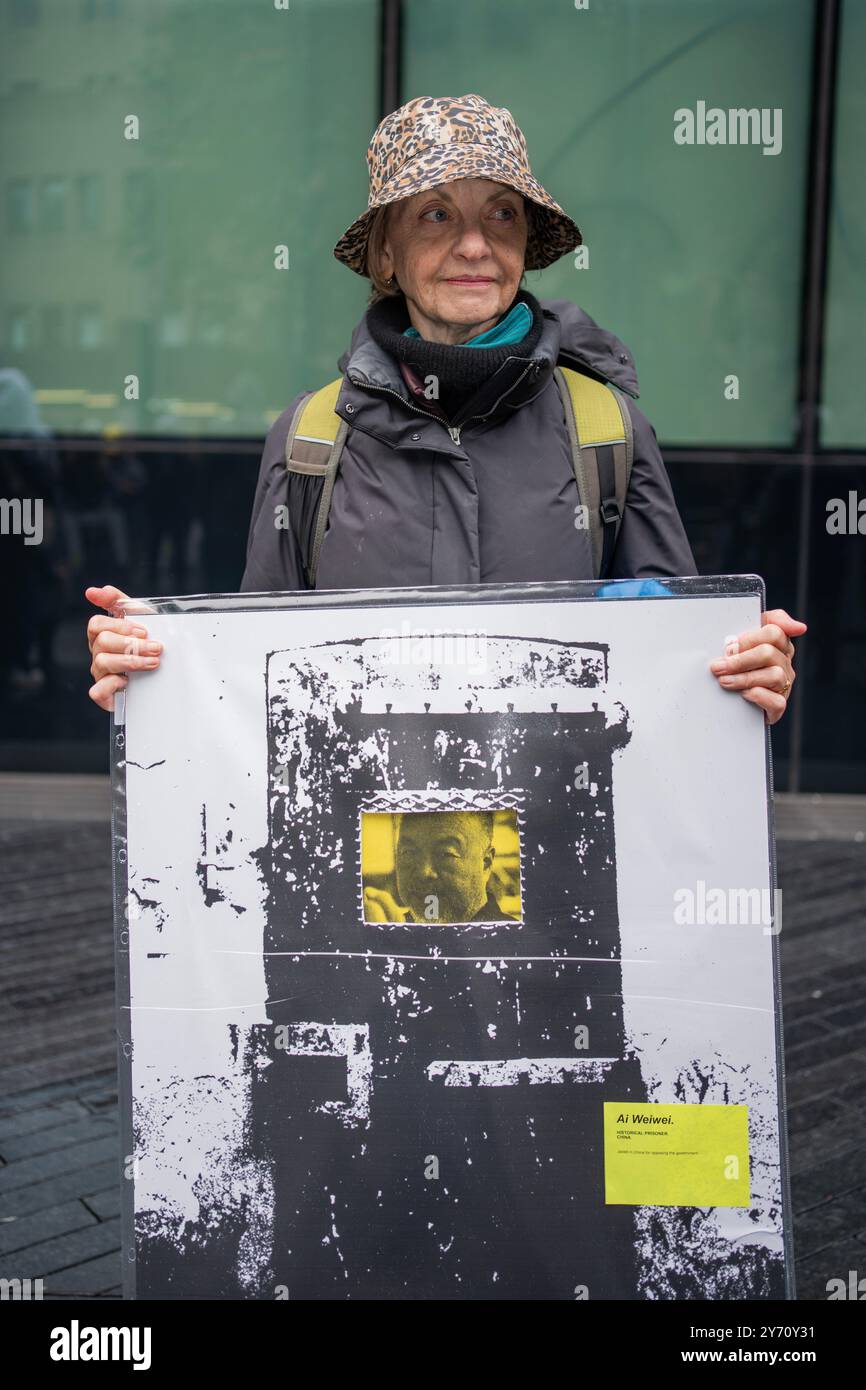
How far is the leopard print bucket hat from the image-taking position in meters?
2.34

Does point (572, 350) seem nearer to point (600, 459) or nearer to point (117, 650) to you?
point (600, 459)

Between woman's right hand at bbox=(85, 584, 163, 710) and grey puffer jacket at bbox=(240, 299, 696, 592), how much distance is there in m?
A: 0.37

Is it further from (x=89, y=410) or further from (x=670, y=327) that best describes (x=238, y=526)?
(x=670, y=327)

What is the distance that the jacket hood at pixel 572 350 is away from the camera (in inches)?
94.2

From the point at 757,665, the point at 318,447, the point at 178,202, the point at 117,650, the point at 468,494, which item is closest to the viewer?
the point at 757,665

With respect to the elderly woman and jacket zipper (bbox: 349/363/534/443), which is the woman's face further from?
jacket zipper (bbox: 349/363/534/443)

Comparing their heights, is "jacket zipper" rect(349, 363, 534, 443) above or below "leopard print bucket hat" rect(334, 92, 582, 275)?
below

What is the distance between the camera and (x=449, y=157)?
2.34 m

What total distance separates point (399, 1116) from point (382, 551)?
2.91 ft

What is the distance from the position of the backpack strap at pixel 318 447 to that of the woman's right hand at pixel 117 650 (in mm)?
401

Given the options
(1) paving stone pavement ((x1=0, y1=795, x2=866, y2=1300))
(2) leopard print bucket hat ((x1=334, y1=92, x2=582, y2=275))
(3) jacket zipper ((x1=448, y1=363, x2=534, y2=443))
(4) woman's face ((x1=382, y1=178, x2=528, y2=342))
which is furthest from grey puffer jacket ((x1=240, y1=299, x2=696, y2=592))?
(1) paving stone pavement ((x1=0, y1=795, x2=866, y2=1300))

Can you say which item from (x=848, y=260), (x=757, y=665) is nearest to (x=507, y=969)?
(x=757, y=665)

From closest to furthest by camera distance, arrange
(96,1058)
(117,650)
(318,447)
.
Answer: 1. (117,650)
2. (318,447)
3. (96,1058)

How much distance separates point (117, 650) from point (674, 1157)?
3.61 feet
